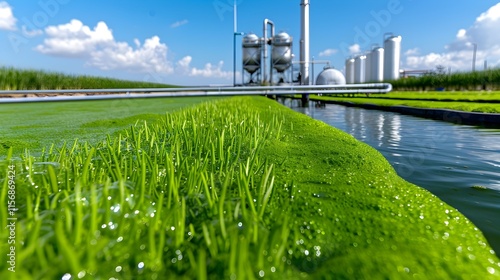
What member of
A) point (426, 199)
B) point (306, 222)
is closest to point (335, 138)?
point (426, 199)

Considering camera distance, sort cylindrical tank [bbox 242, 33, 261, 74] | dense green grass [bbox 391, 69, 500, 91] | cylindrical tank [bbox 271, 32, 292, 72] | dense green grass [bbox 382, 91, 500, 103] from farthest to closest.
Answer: cylindrical tank [bbox 242, 33, 261, 74] → cylindrical tank [bbox 271, 32, 292, 72] → dense green grass [bbox 391, 69, 500, 91] → dense green grass [bbox 382, 91, 500, 103]

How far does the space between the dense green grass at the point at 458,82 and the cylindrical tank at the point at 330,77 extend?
435 cm

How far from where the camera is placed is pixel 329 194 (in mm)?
1229

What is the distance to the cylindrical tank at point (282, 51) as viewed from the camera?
81.3 ft

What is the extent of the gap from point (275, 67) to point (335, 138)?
2370 centimetres

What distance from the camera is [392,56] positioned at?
2772 centimetres

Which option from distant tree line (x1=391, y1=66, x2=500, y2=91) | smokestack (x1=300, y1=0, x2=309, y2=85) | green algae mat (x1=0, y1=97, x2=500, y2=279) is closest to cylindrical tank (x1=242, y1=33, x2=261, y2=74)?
smokestack (x1=300, y1=0, x2=309, y2=85)

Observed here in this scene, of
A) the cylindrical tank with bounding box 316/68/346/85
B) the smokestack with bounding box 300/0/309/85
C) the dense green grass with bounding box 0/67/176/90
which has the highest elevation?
the smokestack with bounding box 300/0/309/85

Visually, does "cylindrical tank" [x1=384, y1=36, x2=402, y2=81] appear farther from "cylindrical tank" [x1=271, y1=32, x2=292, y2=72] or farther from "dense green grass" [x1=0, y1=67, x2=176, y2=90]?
"dense green grass" [x1=0, y1=67, x2=176, y2=90]

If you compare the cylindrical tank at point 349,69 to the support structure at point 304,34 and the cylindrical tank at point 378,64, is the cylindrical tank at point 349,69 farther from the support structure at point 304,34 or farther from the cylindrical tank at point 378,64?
the support structure at point 304,34

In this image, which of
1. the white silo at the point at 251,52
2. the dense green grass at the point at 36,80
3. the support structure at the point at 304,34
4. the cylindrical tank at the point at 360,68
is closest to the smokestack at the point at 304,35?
the support structure at the point at 304,34

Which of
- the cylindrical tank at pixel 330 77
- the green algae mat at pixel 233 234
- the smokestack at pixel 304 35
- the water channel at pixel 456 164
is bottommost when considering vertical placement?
the water channel at pixel 456 164

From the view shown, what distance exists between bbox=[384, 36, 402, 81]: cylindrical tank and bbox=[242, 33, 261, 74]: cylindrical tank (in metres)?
11.8

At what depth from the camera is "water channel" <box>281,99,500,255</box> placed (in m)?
1.47
